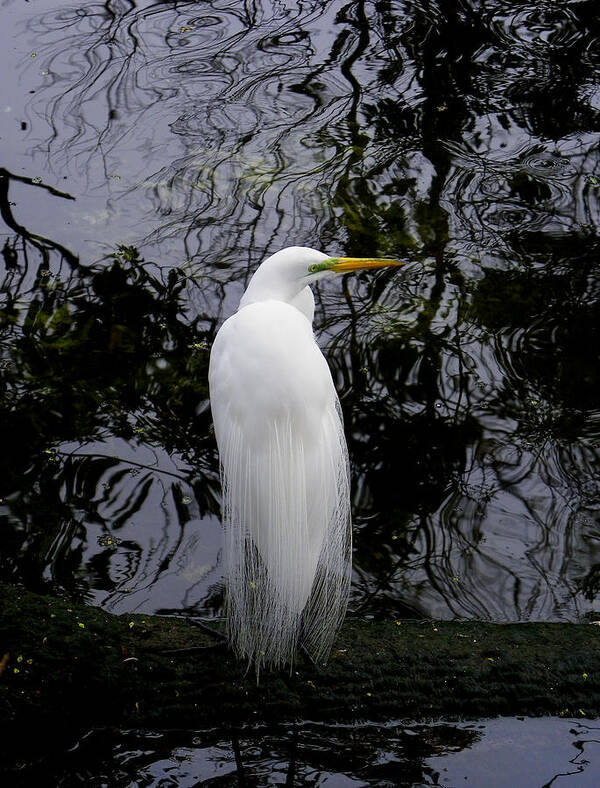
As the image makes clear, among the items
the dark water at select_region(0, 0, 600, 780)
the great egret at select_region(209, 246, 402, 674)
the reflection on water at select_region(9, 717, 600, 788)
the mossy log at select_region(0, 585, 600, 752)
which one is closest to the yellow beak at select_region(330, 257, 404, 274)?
the great egret at select_region(209, 246, 402, 674)

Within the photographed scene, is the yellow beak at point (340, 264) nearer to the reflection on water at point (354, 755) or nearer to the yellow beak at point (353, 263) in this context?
the yellow beak at point (353, 263)

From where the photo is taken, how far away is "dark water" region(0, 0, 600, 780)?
A: 3.06 metres

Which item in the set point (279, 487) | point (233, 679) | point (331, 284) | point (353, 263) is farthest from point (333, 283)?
point (233, 679)

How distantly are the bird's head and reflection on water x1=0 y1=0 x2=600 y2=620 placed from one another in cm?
93

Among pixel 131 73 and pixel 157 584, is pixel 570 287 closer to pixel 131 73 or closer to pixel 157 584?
pixel 157 584

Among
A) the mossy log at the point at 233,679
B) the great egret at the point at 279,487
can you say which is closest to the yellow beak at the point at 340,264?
the great egret at the point at 279,487

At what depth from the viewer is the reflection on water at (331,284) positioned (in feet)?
10.0

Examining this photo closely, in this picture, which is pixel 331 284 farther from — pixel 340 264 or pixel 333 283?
pixel 340 264

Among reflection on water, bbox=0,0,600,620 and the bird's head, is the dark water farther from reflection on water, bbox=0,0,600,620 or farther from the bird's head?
the bird's head

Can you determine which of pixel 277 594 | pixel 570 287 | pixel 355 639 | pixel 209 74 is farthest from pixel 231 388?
pixel 209 74

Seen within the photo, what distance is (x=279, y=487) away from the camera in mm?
2199

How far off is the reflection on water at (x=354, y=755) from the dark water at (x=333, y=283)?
25.2 inches

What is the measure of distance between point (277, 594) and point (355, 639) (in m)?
0.23

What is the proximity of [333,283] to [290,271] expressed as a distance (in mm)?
1533
